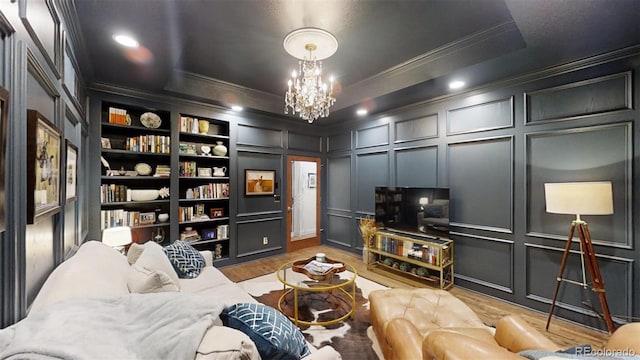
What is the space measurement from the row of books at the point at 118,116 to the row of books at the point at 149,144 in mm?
227

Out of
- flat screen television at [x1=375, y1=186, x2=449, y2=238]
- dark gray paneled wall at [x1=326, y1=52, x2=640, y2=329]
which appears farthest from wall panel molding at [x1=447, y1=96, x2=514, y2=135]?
flat screen television at [x1=375, y1=186, x2=449, y2=238]

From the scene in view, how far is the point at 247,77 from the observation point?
3584mm

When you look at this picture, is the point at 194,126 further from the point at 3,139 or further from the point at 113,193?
the point at 3,139

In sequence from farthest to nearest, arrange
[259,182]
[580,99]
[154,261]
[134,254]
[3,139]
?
[259,182] < [580,99] < [134,254] < [154,261] < [3,139]

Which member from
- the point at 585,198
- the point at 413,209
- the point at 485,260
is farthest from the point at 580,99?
the point at 413,209

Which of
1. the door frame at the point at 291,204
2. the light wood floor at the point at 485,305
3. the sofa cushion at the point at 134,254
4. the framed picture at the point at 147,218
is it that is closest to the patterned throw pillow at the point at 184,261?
the sofa cushion at the point at 134,254

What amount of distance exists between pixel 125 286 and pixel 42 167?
870 millimetres

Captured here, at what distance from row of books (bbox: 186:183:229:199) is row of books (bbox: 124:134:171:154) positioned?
695mm

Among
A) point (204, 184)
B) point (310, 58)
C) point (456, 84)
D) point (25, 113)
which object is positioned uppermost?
point (310, 58)

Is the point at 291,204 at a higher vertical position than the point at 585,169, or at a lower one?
lower

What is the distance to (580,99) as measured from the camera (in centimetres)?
254

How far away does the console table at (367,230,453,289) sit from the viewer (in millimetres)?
3309

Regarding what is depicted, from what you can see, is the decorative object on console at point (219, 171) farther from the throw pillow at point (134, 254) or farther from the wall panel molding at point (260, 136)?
the throw pillow at point (134, 254)

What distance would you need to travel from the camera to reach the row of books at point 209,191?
13.0 feet
